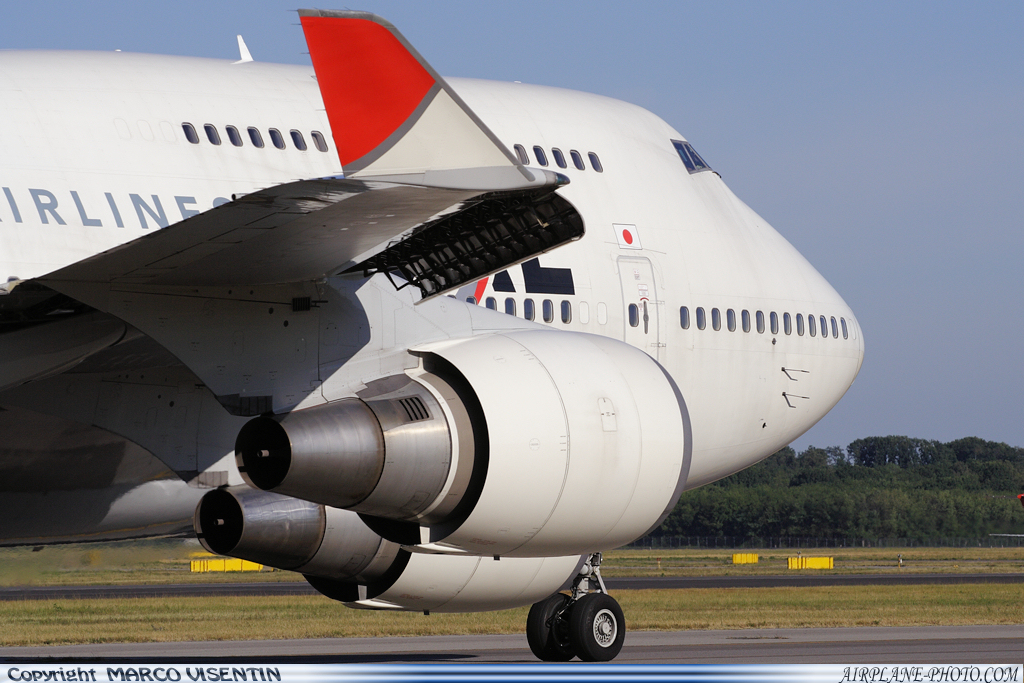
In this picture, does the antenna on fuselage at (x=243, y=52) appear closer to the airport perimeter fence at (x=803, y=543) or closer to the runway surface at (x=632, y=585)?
the runway surface at (x=632, y=585)

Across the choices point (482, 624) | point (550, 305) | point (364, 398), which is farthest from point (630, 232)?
point (482, 624)

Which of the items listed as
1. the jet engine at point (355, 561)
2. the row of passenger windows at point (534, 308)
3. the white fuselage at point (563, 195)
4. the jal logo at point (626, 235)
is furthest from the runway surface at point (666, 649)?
the jal logo at point (626, 235)

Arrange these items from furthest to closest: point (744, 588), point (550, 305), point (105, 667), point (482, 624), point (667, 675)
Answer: point (744, 588)
point (482, 624)
point (550, 305)
point (105, 667)
point (667, 675)

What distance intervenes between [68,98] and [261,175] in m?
1.56

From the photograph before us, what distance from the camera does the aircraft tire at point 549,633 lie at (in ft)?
39.0

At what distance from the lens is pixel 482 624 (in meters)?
23.3

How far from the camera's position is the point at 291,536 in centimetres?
991

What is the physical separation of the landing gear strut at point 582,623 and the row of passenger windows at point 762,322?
2604mm

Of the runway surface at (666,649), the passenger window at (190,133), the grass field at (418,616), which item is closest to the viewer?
the passenger window at (190,133)

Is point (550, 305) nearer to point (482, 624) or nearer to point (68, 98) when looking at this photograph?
point (68, 98)

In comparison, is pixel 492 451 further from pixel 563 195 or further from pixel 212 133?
pixel 563 195

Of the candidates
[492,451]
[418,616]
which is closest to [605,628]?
[492,451]

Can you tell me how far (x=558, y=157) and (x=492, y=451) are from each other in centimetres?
492

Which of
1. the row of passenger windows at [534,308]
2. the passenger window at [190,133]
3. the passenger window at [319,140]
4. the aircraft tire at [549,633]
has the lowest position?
the aircraft tire at [549,633]
